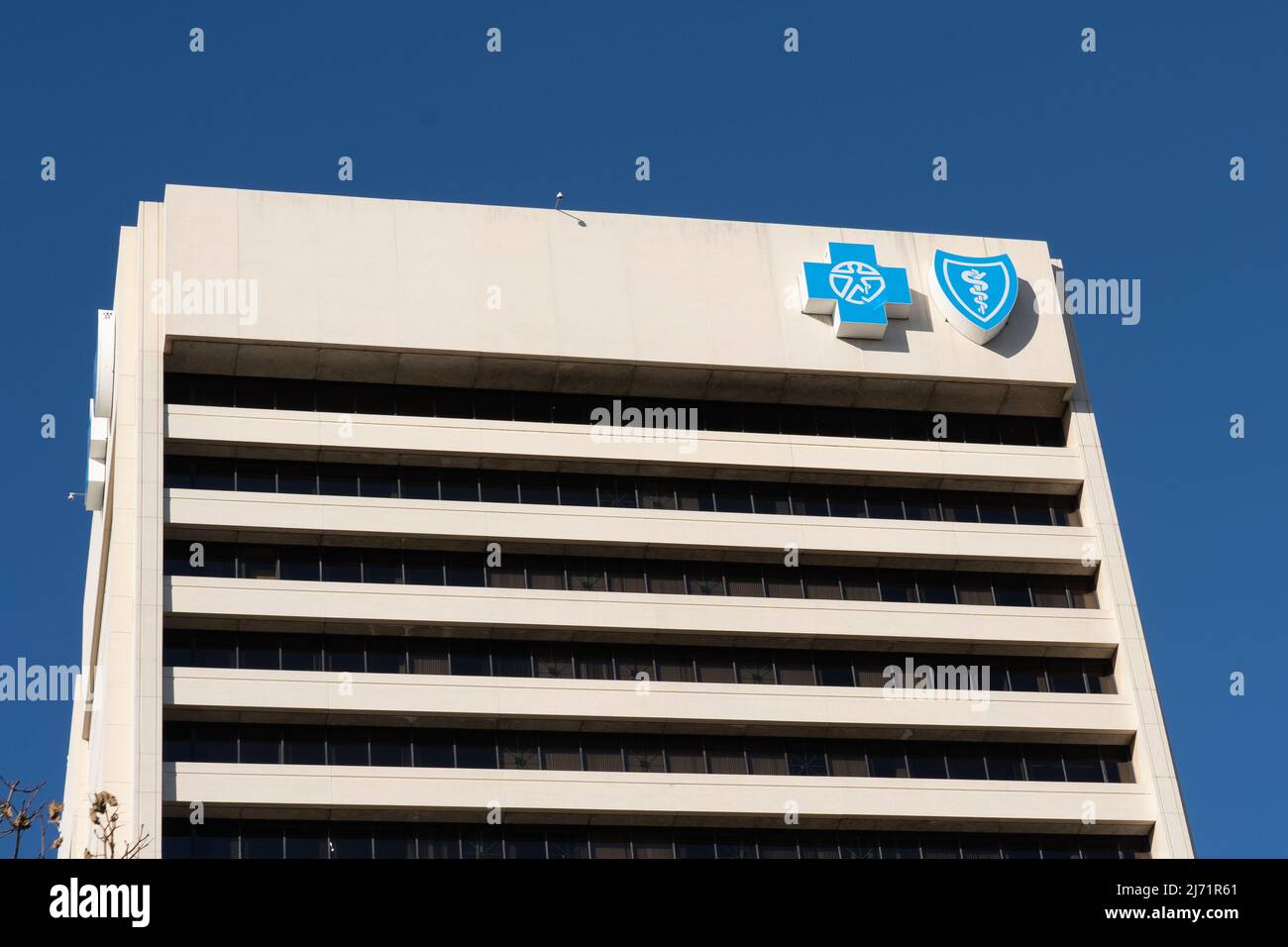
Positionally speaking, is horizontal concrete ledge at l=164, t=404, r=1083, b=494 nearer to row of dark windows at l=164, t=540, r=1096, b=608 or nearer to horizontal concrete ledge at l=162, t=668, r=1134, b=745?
row of dark windows at l=164, t=540, r=1096, b=608

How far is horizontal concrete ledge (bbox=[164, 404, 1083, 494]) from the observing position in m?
64.4

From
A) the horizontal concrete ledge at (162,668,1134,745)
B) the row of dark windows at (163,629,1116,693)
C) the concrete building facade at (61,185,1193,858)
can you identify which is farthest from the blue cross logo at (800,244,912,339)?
the horizontal concrete ledge at (162,668,1134,745)

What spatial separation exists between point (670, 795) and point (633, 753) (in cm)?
213

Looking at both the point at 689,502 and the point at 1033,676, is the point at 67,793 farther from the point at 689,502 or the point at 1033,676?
the point at 1033,676

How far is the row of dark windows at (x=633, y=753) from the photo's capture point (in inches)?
2349

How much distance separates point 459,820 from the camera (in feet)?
195

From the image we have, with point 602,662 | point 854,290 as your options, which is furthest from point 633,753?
point 854,290

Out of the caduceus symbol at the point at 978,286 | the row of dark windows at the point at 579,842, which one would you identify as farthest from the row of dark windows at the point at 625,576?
the caduceus symbol at the point at 978,286
